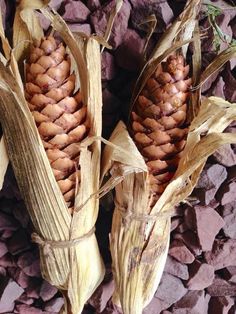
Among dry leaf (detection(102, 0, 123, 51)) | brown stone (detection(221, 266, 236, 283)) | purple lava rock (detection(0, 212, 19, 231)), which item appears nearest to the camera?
dry leaf (detection(102, 0, 123, 51))

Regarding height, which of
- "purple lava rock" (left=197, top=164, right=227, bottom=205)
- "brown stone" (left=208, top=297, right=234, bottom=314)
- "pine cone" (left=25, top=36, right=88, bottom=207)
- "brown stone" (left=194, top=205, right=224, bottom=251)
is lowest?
"brown stone" (left=208, top=297, right=234, bottom=314)

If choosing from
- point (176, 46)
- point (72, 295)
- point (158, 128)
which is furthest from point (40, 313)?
point (176, 46)

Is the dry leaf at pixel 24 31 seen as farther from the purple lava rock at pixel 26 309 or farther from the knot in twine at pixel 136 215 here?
the purple lava rock at pixel 26 309

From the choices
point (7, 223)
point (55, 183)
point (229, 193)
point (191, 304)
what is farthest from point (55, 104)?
point (191, 304)

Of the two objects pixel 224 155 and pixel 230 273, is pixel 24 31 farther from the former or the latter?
pixel 230 273

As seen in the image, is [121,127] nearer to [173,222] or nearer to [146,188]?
[146,188]

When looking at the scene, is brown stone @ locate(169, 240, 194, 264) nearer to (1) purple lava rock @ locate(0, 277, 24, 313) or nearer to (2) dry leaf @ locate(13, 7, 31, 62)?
(1) purple lava rock @ locate(0, 277, 24, 313)

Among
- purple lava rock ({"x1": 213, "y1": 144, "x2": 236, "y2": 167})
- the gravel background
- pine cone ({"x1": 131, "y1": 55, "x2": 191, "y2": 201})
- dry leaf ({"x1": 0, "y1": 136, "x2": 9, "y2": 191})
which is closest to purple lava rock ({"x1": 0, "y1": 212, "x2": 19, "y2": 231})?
the gravel background
